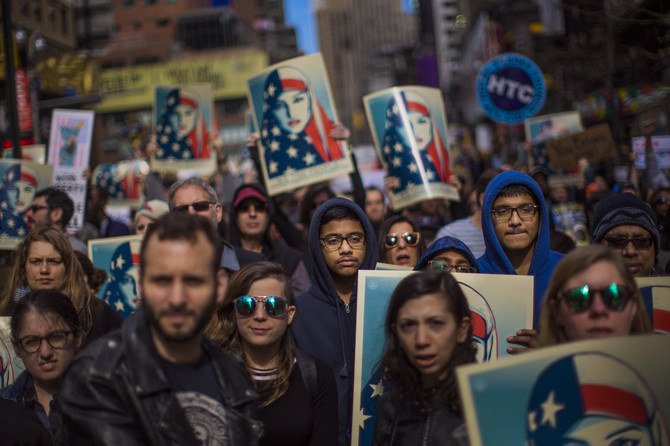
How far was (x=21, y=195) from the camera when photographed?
870cm

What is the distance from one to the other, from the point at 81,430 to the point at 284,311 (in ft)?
4.97

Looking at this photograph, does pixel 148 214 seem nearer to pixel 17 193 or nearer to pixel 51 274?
pixel 17 193

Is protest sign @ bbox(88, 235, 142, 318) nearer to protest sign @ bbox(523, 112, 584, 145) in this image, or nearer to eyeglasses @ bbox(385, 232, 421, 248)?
eyeglasses @ bbox(385, 232, 421, 248)

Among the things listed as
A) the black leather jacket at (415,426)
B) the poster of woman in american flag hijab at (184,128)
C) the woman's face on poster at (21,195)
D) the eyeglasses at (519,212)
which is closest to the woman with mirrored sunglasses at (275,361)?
the black leather jacket at (415,426)

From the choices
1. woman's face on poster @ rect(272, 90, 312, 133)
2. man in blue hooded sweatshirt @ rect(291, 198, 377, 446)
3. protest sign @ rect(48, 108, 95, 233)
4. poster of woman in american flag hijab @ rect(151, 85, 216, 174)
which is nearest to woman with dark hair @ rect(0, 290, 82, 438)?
man in blue hooded sweatshirt @ rect(291, 198, 377, 446)

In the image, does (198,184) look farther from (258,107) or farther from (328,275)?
(258,107)

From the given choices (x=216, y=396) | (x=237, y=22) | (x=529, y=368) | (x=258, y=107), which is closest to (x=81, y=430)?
(x=216, y=396)

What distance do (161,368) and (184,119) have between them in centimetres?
943

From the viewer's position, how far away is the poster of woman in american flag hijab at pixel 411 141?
28.9ft

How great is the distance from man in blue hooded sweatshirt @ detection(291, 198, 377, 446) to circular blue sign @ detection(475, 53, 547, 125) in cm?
577

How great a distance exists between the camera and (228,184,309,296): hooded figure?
7121mm

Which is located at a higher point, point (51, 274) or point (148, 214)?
point (148, 214)

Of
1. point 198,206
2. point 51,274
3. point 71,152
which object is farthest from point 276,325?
point 71,152

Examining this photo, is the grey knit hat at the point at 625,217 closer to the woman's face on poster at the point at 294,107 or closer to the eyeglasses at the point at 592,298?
the eyeglasses at the point at 592,298
